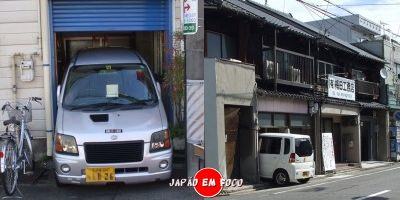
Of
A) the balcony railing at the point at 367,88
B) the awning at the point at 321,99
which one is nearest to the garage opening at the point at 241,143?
the awning at the point at 321,99

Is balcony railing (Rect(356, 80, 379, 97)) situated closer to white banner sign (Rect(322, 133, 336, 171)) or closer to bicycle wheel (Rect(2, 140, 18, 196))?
white banner sign (Rect(322, 133, 336, 171))

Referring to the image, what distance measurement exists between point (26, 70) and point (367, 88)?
26.2m

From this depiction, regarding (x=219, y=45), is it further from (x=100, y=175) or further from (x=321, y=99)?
(x=100, y=175)

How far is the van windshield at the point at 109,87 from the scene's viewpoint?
10008 mm

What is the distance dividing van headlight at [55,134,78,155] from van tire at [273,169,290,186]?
11.1 metres

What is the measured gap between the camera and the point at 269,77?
856 inches

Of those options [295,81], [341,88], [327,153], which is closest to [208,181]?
[295,81]

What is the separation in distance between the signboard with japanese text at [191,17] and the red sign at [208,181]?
187 inches

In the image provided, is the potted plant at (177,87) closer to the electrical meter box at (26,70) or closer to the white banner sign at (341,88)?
the electrical meter box at (26,70)

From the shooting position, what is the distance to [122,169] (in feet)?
29.7

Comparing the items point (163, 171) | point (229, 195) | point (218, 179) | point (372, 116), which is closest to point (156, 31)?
point (163, 171)

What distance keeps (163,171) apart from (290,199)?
16.7 ft

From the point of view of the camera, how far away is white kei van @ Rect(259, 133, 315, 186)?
1864 centimetres

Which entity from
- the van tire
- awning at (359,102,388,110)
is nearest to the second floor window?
the van tire
